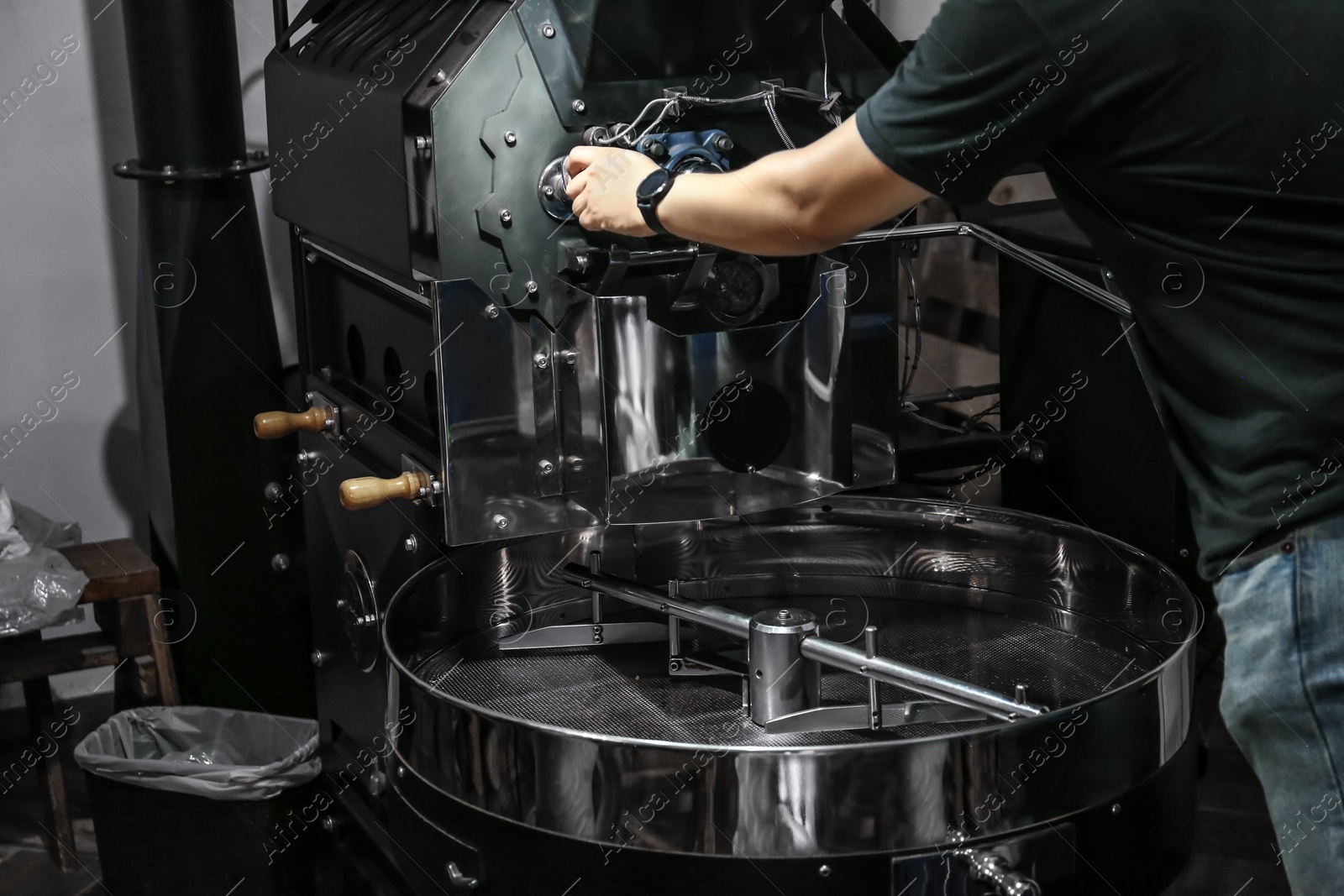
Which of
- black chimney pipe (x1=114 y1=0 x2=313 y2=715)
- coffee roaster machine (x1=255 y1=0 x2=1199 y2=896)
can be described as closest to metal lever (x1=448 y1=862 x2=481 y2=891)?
coffee roaster machine (x1=255 y1=0 x2=1199 y2=896)

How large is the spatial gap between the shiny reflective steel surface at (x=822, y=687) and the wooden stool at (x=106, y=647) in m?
1.03

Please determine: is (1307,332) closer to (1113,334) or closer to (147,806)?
(1113,334)

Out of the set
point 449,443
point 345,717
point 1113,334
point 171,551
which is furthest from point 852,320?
point 171,551

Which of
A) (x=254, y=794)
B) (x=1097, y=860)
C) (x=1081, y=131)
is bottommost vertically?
(x=254, y=794)

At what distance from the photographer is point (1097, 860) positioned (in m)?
1.17

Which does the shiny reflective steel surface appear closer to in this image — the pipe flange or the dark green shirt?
the dark green shirt

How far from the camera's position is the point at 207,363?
7.36 feet

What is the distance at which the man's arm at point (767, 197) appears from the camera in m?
1.08

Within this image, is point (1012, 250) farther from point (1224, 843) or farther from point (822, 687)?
point (1224, 843)

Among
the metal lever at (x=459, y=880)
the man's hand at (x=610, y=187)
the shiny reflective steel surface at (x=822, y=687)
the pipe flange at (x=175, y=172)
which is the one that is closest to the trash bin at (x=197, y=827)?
the shiny reflective steel surface at (x=822, y=687)

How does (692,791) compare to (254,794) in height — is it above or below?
above

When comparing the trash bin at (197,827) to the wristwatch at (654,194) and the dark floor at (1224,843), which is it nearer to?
the dark floor at (1224,843)

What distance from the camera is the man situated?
0.97 m

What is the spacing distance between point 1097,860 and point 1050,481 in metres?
0.71
